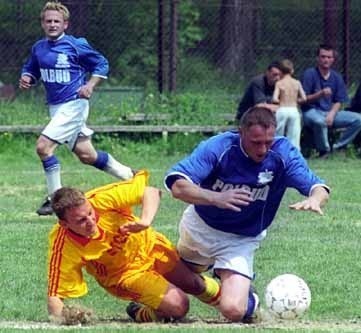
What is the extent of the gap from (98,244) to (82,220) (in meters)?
0.28

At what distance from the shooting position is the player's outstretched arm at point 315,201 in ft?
23.7

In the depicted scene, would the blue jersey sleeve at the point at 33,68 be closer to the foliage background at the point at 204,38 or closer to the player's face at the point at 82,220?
the player's face at the point at 82,220

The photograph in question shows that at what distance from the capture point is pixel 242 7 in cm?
1984

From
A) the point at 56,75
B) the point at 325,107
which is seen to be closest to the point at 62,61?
the point at 56,75

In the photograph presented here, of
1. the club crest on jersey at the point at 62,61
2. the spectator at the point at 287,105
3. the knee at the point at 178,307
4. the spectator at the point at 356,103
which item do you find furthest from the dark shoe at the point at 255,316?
the spectator at the point at 356,103

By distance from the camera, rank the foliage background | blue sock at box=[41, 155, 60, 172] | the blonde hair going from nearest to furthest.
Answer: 1. the blonde hair
2. blue sock at box=[41, 155, 60, 172]
3. the foliage background

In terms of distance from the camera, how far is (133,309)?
26.9ft

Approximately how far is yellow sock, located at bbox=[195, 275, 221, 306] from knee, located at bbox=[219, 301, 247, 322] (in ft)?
0.85

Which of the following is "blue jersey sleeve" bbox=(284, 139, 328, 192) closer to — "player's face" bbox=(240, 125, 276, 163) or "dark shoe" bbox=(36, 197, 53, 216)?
"player's face" bbox=(240, 125, 276, 163)

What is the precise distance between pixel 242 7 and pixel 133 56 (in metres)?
1.76

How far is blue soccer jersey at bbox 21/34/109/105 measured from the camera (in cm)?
1237

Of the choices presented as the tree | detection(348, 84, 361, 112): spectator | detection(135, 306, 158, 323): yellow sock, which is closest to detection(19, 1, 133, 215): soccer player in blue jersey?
detection(135, 306, 158, 323): yellow sock

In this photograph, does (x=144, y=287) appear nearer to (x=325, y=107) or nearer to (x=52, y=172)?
(x=52, y=172)

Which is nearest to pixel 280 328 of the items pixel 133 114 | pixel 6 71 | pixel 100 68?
pixel 100 68
